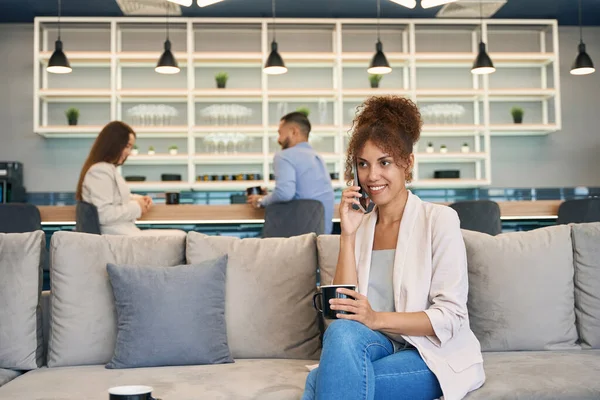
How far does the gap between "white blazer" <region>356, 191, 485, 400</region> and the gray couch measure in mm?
469

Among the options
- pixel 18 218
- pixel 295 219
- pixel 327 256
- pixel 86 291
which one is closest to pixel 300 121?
pixel 295 219

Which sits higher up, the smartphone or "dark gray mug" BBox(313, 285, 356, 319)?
the smartphone

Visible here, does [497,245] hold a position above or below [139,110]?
below

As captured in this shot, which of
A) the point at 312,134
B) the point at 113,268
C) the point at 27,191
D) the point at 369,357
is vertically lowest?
the point at 369,357

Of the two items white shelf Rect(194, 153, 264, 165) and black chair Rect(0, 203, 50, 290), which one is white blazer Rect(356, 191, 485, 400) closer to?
black chair Rect(0, 203, 50, 290)

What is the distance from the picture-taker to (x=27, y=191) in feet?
24.1

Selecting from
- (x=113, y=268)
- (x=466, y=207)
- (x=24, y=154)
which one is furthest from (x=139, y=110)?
(x=113, y=268)

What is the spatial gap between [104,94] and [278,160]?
3206 mm

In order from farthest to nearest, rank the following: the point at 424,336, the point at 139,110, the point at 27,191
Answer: the point at 27,191, the point at 139,110, the point at 424,336

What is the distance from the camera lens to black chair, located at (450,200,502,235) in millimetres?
4297

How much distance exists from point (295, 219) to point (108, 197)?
1089 mm

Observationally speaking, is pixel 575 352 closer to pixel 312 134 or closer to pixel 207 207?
pixel 207 207

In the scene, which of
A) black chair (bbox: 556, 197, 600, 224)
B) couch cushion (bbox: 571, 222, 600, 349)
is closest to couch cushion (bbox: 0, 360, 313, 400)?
couch cushion (bbox: 571, 222, 600, 349)

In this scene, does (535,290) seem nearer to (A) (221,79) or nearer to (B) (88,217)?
(B) (88,217)
